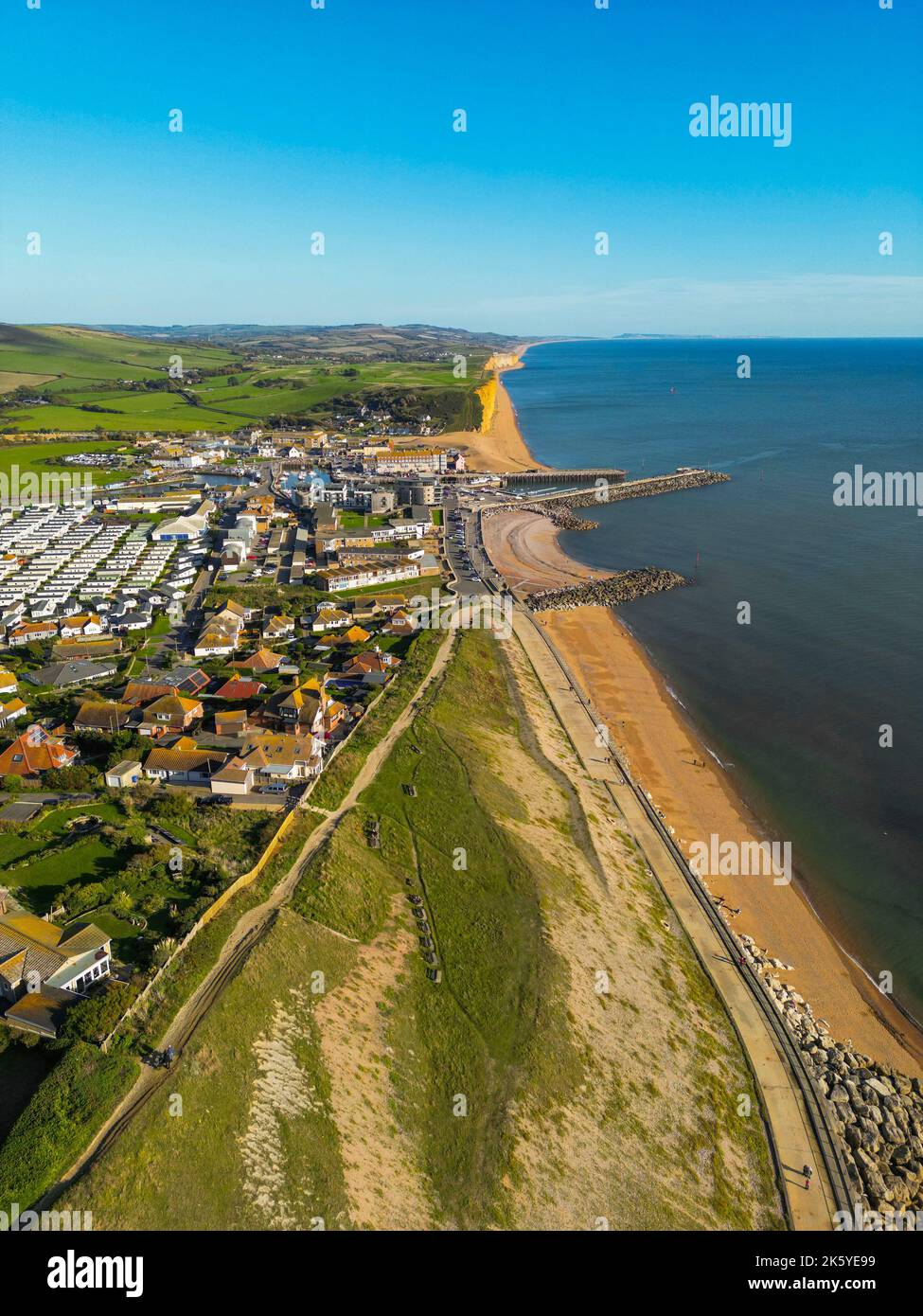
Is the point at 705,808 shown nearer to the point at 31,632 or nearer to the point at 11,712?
the point at 11,712

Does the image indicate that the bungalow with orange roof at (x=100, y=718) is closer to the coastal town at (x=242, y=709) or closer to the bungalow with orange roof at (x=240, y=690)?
the coastal town at (x=242, y=709)

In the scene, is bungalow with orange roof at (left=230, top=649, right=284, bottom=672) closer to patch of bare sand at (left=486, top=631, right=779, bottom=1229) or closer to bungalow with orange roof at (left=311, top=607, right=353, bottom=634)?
bungalow with orange roof at (left=311, top=607, right=353, bottom=634)

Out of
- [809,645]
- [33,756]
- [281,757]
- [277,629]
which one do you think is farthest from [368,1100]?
[809,645]

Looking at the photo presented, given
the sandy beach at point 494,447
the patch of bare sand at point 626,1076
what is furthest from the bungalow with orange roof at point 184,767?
the sandy beach at point 494,447

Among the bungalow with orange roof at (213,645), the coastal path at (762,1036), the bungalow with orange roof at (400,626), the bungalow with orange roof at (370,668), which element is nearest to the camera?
the coastal path at (762,1036)

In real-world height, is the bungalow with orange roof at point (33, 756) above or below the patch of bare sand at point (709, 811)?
above
